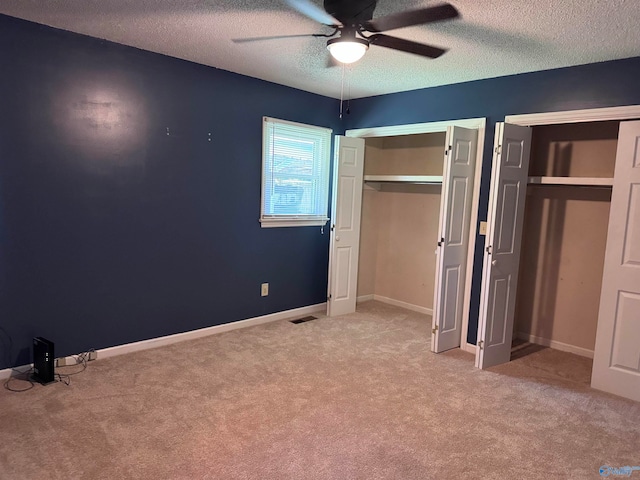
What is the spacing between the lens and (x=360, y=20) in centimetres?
263

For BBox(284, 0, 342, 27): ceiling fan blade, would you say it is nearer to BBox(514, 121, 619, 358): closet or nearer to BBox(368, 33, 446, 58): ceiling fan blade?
BBox(368, 33, 446, 58): ceiling fan blade

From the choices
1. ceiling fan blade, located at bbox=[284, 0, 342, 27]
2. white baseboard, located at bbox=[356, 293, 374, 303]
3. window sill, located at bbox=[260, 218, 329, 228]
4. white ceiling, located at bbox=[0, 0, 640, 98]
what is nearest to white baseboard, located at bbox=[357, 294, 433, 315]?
white baseboard, located at bbox=[356, 293, 374, 303]

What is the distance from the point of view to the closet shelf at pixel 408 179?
490cm

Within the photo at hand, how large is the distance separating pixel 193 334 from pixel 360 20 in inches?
122

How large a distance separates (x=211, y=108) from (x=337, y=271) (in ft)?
7.28

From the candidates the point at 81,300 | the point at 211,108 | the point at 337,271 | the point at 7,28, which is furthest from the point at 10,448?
the point at 337,271

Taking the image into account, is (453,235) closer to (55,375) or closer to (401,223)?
(401,223)

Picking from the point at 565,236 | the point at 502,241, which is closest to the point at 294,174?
the point at 502,241

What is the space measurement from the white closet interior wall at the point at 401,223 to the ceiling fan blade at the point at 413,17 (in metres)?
2.64

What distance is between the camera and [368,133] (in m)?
5.19

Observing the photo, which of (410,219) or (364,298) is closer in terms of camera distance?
(410,219)

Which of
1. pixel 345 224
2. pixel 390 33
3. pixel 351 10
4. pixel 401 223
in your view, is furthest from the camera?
pixel 401 223

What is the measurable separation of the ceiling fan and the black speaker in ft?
9.11

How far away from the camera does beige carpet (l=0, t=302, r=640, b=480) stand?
93.4 inches
